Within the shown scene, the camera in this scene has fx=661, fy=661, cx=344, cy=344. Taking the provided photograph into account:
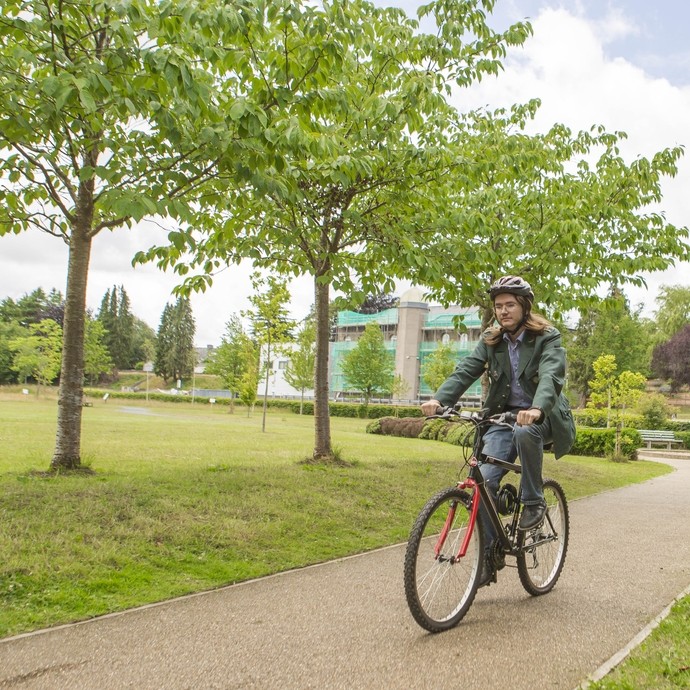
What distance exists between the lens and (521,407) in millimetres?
4461

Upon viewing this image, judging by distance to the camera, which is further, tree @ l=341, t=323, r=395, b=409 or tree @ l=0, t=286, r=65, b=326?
tree @ l=0, t=286, r=65, b=326

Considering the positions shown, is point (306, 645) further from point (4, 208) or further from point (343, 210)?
point (343, 210)

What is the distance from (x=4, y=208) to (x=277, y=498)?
4.54 metres

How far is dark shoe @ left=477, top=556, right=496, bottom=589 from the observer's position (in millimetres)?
4152

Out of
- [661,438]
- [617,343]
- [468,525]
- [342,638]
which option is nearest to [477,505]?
[468,525]

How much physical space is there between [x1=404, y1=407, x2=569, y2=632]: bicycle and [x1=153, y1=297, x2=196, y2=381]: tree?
10138cm

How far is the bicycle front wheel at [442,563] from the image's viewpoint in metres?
3.71

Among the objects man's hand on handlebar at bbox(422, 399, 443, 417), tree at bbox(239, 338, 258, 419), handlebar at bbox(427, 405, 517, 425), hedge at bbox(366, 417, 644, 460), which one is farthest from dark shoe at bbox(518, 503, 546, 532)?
tree at bbox(239, 338, 258, 419)

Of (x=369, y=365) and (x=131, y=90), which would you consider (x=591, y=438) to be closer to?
(x=131, y=90)

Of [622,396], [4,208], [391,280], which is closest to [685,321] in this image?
[622,396]

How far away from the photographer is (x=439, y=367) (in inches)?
2039

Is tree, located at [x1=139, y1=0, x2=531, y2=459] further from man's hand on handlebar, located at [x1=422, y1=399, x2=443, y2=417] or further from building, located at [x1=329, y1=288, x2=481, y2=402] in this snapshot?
building, located at [x1=329, y1=288, x2=481, y2=402]

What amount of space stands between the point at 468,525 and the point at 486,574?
0.39 meters

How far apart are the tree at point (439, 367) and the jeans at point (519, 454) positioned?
4547 centimetres
